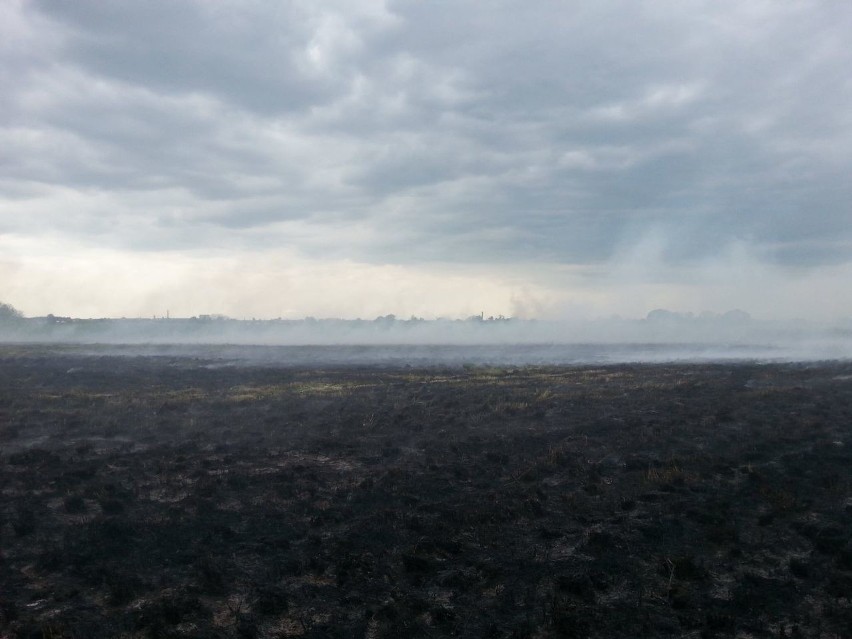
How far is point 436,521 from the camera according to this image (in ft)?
53.6

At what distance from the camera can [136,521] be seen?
16859 mm

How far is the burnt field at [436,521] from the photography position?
37.6ft

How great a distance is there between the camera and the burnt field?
11.5 m

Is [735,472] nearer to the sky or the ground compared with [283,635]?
nearer to the sky

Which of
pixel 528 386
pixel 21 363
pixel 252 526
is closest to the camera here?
pixel 252 526

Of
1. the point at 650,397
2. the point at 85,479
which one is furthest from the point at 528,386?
the point at 85,479

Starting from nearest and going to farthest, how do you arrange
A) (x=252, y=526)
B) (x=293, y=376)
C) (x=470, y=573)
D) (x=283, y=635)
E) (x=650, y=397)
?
(x=283, y=635)
(x=470, y=573)
(x=252, y=526)
(x=650, y=397)
(x=293, y=376)

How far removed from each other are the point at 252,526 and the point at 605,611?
9.12 m

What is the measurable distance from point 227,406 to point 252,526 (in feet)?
71.3

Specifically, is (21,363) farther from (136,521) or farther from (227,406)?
(136,521)

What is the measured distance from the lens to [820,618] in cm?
1092

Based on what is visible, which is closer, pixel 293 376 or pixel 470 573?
pixel 470 573

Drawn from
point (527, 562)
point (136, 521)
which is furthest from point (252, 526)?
point (527, 562)

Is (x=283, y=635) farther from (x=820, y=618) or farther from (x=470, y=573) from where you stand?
(x=820, y=618)
